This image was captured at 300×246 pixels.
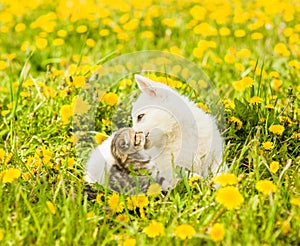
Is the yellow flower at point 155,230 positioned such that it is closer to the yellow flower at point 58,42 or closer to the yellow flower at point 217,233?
the yellow flower at point 217,233

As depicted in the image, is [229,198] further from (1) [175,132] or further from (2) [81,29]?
(2) [81,29]

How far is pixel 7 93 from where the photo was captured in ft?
11.4

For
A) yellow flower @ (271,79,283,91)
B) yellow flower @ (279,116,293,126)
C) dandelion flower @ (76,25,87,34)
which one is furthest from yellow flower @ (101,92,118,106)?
dandelion flower @ (76,25,87,34)

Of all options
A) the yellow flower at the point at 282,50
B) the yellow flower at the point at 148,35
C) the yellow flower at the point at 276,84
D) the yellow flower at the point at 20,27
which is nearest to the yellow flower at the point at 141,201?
the yellow flower at the point at 276,84

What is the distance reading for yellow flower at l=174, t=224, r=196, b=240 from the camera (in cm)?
181

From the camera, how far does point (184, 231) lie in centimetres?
182

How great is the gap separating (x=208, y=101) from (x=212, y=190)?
74 centimetres

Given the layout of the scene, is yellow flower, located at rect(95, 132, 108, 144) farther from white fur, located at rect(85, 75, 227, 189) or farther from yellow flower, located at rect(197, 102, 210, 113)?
yellow flower, located at rect(197, 102, 210, 113)

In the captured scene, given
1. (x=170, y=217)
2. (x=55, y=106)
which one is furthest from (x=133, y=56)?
(x=170, y=217)

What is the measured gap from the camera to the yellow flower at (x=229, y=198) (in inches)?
72.7

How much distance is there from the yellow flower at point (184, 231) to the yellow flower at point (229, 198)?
127mm

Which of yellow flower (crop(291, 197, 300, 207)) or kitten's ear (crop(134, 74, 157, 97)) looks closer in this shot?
yellow flower (crop(291, 197, 300, 207))

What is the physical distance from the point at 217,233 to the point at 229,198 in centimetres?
14

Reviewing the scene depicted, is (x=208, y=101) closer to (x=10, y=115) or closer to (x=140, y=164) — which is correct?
(x=140, y=164)
